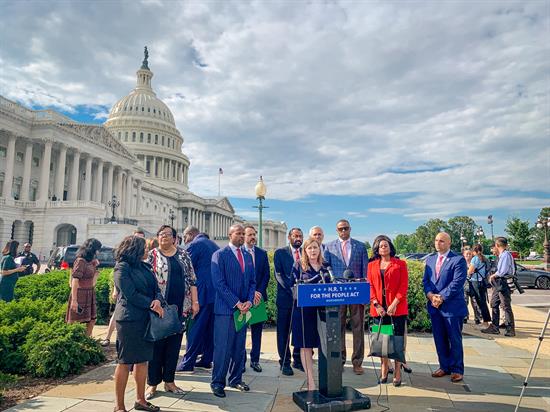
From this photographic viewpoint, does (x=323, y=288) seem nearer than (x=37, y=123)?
Yes

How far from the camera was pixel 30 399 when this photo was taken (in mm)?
5512

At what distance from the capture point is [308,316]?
6047mm

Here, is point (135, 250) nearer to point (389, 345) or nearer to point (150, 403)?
point (150, 403)

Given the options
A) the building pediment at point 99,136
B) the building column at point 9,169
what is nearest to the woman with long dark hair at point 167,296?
the building column at point 9,169

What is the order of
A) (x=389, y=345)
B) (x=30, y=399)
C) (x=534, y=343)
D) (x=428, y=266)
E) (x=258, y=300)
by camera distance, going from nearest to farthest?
(x=30, y=399) < (x=389, y=345) < (x=258, y=300) < (x=428, y=266) < (x=534, y=343)

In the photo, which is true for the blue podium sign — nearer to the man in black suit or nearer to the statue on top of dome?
the man in black suit

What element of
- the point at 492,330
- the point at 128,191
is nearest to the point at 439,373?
the point at 492,330

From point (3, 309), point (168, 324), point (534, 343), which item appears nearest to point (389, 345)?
point (168, 324)

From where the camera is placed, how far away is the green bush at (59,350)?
650 cm

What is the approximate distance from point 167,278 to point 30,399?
2.39 metres

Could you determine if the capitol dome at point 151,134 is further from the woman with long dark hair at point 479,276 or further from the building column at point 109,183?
the woman with long dark hair at point 479,276

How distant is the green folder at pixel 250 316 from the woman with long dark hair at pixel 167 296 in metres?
0.78

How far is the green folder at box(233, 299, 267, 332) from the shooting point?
6.09 metres

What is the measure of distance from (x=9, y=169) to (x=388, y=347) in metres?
55.0
